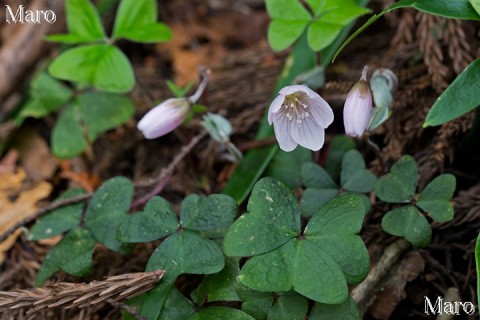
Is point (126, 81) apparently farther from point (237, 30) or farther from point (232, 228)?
point (237, 30)

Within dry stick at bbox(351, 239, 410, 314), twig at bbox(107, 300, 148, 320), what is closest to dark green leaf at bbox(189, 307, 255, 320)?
twig at bbox(107, 300, 148, 320)

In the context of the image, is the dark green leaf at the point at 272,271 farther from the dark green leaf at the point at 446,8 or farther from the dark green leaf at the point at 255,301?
the dark green leaf at the point at 446,8

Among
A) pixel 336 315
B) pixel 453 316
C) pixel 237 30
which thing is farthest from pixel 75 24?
pixel 453 316

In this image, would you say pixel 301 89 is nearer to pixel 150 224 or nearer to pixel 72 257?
pixel 150 224

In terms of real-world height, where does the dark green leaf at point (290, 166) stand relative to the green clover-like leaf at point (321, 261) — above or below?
below

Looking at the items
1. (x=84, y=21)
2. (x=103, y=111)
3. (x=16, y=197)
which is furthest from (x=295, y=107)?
(x=16, y=197)

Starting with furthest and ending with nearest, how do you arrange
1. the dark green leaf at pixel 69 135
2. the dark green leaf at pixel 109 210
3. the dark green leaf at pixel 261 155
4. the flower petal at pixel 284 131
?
the dark green leaf at pixel 69 135 → the dark green leaf at pixel 261 155 → the dark green leaf at pixel 109 210 → the flower petal at pixel 284 131

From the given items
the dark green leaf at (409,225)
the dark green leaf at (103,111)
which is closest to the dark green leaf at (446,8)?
the dark green leaf at (409,225)
